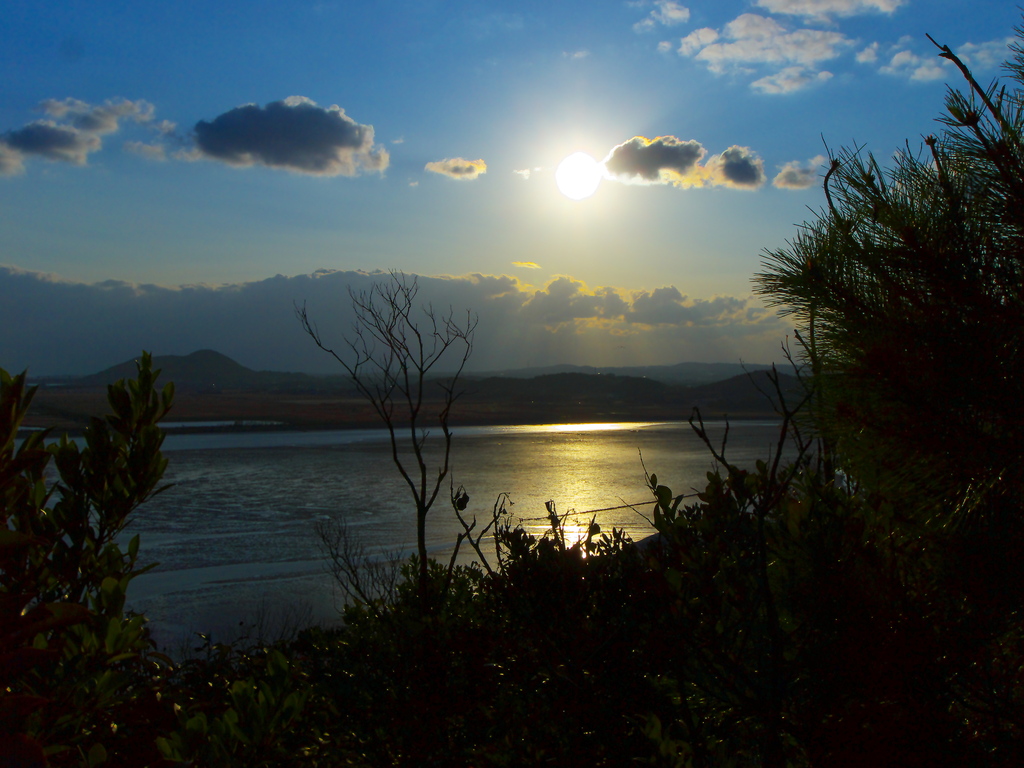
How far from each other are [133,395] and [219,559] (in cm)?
1161

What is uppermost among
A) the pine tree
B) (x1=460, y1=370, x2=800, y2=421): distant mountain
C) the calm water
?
the pine tree

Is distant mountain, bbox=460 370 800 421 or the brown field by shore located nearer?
the brown field by shore

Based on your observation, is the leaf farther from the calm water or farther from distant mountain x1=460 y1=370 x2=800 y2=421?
distant mountain x1=460 y1=370 x2=800 y2=421

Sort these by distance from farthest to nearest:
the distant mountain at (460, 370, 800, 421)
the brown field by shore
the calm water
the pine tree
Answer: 1. the distant mountain at (460, 370, 800, 421)
2. the brown field by shore
3. the calm water
4. the pine tree

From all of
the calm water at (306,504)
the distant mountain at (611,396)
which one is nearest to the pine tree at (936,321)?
the calm water at (306,504)

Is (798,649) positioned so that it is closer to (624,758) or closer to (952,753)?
(952,753)

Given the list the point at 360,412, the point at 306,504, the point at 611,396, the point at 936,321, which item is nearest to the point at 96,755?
the point at 936,321

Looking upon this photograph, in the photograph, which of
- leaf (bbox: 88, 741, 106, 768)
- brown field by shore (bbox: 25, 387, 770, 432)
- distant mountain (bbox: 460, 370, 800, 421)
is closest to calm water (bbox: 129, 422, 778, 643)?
leaf (bbox: 88, 741, 106, 768)

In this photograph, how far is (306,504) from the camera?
18.3 m

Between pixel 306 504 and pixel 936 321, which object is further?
pixel 306 504

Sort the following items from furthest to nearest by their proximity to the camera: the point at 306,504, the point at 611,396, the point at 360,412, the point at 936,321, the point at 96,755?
the point at 611,396
the point at 360,412
the point at 306,504
the point at 936,321
the point at 96,755

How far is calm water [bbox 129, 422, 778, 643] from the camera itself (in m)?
10.9

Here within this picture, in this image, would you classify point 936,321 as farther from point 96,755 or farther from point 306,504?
point 306,504

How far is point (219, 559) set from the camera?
1303 centimetres
